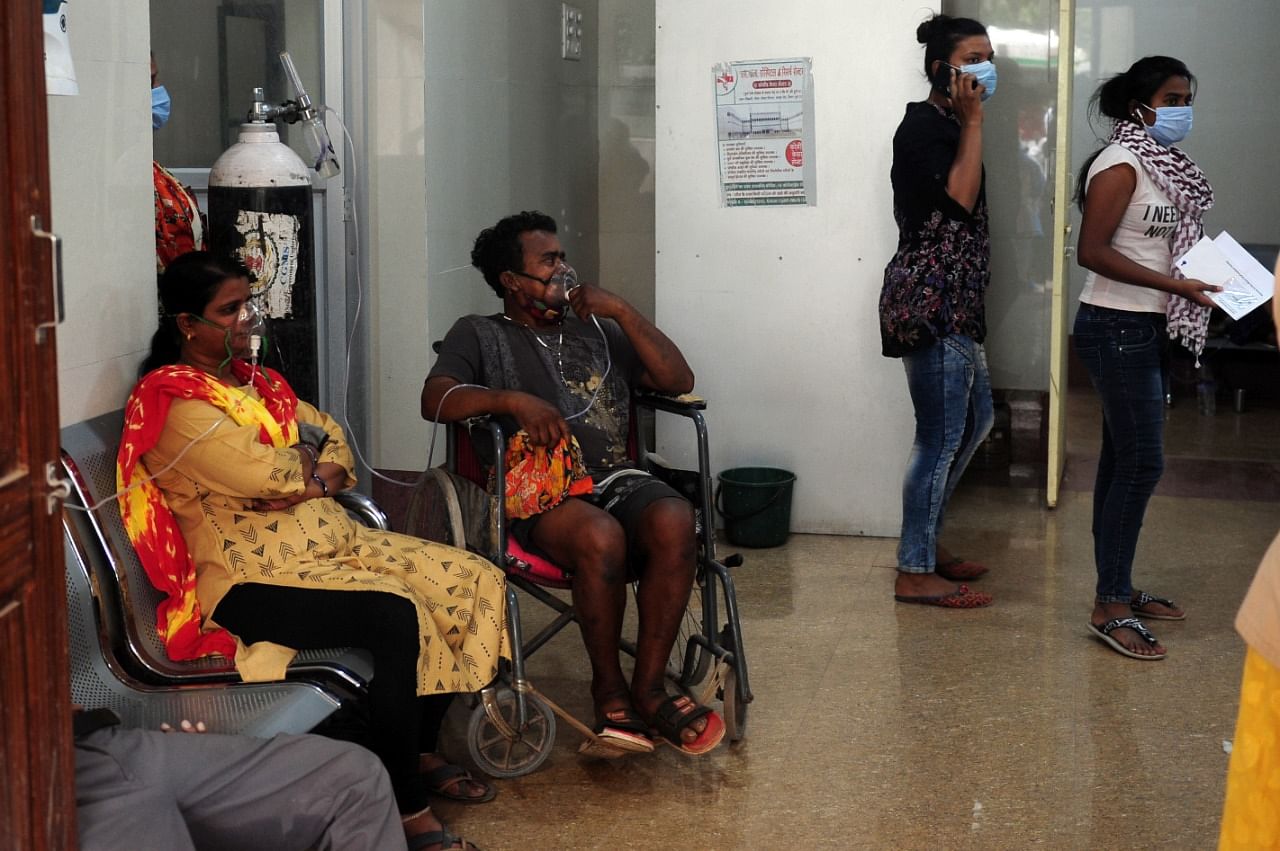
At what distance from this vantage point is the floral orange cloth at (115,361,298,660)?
2531mm

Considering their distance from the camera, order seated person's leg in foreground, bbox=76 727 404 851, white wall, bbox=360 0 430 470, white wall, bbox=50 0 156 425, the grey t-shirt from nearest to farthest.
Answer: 1. seated person's leg in foreground, bbox=76 727 404 851
2. white wall, bbox=50 0 156 425
3. the grey t-shirt
4. white wall, bbox=360 0 430 470

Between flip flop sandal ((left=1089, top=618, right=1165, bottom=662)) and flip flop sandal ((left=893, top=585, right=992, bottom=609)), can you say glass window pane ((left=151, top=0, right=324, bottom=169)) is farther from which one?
flip flop sandal ((left=1089, top=618, right=1165, bottom=662))

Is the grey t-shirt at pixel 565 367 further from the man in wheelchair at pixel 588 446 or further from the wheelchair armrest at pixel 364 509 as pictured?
the wheelchair armrest at pixel 364 509

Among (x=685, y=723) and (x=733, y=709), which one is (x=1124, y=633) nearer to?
(x=733, y=709)

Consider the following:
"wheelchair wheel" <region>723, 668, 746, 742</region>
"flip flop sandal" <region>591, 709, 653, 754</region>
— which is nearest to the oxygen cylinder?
"flip flop sandal" <region>591, 709, 653, 754</region>

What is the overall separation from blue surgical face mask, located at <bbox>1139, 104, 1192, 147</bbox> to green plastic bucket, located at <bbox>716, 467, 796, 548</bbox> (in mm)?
1615

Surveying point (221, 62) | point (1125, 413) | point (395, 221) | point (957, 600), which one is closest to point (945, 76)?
point (1125, 413)

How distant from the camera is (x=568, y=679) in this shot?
367cm

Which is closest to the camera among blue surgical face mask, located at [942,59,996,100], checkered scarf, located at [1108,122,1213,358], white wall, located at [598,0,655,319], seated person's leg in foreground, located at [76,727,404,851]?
seated person's leg in foreground, located at [76,727,404,851]

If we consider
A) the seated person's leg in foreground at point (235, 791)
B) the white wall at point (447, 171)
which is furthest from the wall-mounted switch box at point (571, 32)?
the seated person's leg in foreground at point (235, 791)

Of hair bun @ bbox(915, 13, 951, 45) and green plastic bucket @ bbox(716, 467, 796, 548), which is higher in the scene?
hair bun @ bbox(915, 13, 951, 45)

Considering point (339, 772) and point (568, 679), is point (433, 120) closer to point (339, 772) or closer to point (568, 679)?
point (568, 679)

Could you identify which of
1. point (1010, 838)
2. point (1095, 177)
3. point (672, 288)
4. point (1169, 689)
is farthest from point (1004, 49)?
point (1010, 838)

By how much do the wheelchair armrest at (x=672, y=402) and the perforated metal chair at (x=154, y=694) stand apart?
1173mm
